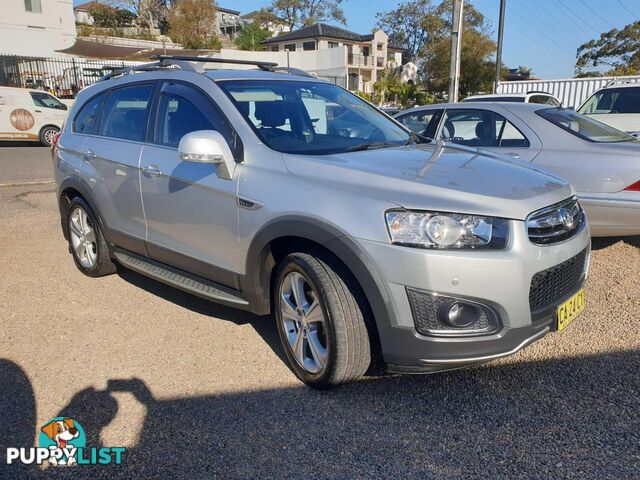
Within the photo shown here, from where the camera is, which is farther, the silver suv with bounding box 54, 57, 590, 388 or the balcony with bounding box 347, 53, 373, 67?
the balcony with bounding box 347, 53, 373, 67

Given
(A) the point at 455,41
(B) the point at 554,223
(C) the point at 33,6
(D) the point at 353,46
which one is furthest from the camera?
(D) the point at 353,46

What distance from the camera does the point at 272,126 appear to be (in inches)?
132

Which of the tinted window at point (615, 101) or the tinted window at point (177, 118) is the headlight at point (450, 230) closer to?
the tinted window at point (177, 118)

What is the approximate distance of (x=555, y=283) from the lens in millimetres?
2643

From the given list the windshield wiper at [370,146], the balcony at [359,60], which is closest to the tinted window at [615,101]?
the windshield wiper at [370,146]

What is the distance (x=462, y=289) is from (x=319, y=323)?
0.82 metres

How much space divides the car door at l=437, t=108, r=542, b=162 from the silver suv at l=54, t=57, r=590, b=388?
157cm

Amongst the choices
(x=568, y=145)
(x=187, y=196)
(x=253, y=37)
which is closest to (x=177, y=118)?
(x=187, y=196)

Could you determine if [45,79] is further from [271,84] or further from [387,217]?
[387,217]

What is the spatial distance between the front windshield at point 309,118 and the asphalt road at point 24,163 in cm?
777

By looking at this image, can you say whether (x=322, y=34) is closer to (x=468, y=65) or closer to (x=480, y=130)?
(x=468, y=65)

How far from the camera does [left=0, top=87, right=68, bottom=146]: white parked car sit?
15039 mm

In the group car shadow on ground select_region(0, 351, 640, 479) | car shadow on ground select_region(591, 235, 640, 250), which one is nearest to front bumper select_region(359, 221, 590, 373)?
car shadow on ground select_region(0, 351, 640, 479)

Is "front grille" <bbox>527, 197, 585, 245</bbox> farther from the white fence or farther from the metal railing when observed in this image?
the metal railing
